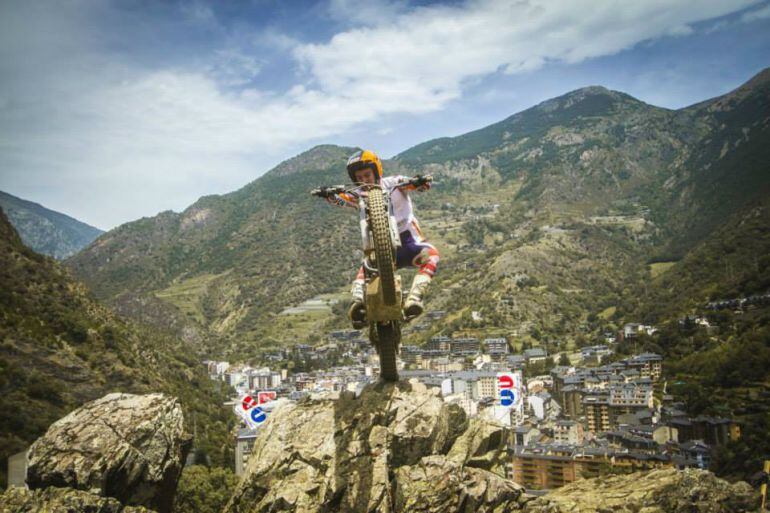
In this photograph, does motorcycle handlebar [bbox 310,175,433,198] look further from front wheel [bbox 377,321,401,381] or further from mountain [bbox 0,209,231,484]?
mountain [bbox 0,209,231,484]

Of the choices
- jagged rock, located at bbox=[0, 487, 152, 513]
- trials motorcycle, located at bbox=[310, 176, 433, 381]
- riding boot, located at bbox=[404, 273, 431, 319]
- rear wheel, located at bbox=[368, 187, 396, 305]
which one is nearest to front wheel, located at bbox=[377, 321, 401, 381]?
trials motorcycle, located at bbox=[310, 176, 433, 381]

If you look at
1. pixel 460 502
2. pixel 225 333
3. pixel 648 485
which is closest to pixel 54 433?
pixel 460 502

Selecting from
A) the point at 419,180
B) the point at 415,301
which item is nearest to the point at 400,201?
the point at 419,180

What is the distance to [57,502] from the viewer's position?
10.3 meters

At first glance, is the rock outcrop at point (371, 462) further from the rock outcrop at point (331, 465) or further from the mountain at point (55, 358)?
the mountain at point (55, 358)

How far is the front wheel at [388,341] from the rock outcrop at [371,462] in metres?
0.84

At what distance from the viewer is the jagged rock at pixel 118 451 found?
11.2 meters

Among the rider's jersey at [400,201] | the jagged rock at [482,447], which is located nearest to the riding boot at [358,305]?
the rider's jersey at [400,201]

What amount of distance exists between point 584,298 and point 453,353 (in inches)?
1684

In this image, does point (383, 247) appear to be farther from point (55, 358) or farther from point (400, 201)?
point (55, 358)

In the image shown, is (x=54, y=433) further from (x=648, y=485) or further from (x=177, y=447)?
(x=648, y=485)

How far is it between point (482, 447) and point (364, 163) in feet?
25.4

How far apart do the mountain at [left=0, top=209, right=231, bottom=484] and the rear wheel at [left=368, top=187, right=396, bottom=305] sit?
24989 millimetres

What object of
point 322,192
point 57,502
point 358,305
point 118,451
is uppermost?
point 322,192
